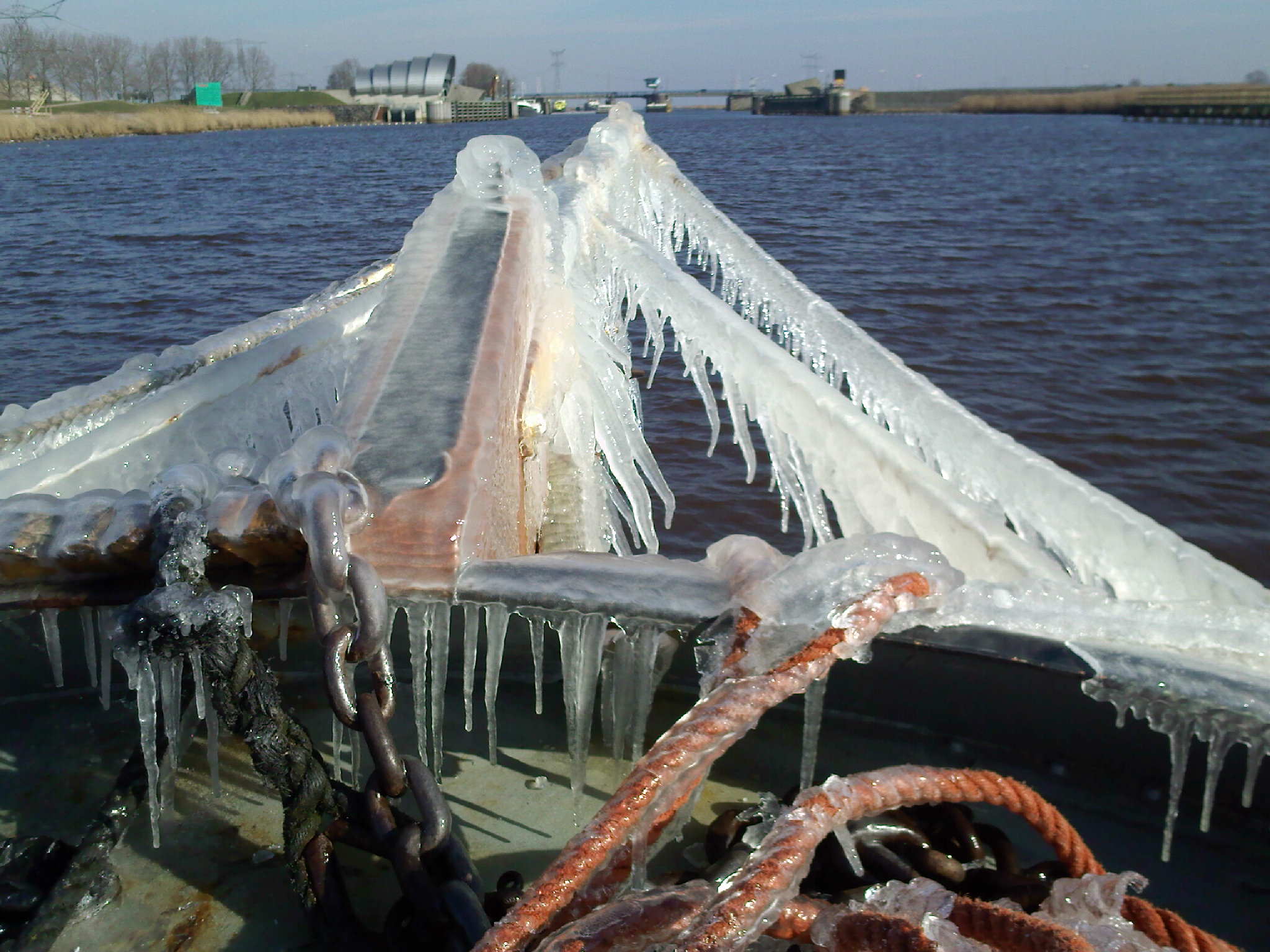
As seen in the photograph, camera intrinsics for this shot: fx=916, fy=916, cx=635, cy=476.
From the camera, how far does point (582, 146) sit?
5.79 m

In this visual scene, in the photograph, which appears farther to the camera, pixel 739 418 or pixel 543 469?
pixel 739 418

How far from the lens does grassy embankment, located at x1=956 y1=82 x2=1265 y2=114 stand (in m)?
81.6

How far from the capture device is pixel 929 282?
12.2m

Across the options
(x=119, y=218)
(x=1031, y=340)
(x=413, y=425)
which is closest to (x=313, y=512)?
(x=413, y=425)

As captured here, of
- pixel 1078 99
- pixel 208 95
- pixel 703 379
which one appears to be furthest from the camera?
pixel 1078 99

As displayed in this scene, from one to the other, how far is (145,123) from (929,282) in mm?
60130

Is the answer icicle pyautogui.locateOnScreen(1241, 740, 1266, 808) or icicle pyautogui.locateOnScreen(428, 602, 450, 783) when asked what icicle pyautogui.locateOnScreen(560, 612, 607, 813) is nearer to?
icicle pyautogui.locateOnScreen(428, 602, 450, 783)

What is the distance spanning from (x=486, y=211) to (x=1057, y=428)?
19.4ft

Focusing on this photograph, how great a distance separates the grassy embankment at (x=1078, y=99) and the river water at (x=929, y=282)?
62784 mm

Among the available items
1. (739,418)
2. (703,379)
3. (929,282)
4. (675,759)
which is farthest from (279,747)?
(929,282)

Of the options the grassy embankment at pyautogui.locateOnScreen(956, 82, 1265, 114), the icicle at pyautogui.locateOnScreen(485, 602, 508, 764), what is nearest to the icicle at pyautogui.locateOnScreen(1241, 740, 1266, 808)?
the icicle at pyautogui.locateOnScreen(485, 602, 508, 764)

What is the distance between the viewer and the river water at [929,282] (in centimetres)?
678

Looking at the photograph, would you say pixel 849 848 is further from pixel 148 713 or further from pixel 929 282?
pixel 929 282

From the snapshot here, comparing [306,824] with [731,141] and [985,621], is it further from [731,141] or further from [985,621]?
[731,141]
